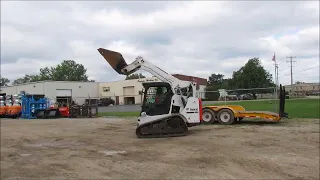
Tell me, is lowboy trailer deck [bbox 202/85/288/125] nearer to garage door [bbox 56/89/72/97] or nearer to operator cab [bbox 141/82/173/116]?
operator cab [bbox 141/82/173/116]

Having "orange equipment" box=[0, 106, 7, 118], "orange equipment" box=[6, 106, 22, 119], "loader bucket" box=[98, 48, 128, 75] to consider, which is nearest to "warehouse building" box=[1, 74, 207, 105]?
"orange equipment" box=[0, 106, 7, 118]

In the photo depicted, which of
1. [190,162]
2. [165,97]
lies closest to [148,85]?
[165,97]

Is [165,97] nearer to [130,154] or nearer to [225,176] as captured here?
[130,154]

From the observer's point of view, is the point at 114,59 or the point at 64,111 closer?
the point at 114,59

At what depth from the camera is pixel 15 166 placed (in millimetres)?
9742

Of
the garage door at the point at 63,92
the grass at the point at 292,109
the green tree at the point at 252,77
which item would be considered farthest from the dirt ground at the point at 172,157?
the green tree at the point at 252,77

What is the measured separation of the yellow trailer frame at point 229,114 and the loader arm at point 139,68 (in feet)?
12.4

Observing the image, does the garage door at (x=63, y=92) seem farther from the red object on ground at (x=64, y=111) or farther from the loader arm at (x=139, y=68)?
the loader arm at (x=139, y=68)

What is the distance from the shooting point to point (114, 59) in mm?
15047

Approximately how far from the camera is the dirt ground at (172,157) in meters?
8.41

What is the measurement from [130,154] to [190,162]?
7.66ft

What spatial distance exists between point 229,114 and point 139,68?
247 inches

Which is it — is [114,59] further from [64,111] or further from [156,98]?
[64,111]

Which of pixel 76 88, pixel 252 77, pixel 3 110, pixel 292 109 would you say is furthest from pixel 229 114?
pixel 252 77
